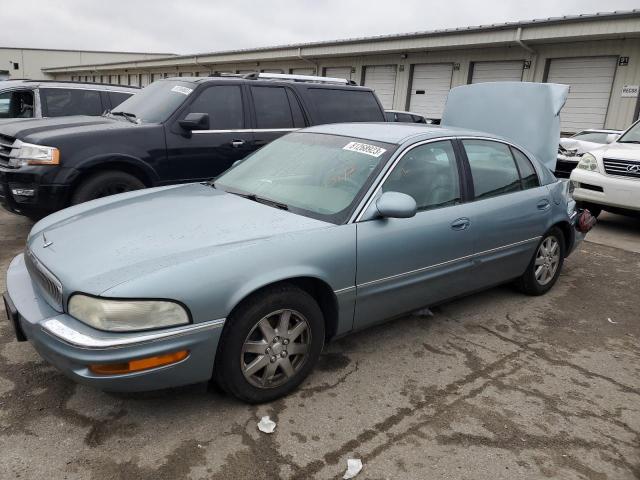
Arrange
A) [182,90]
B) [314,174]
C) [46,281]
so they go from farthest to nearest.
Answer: [182,90] → [314,174] → [46,281]

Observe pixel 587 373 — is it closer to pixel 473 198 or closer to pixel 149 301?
pixel 473 198

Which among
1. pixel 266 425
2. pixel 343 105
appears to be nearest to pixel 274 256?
pixel 266 425

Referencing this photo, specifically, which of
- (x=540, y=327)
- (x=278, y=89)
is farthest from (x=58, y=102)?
(x=540, y=327)

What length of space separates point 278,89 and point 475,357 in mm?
4204

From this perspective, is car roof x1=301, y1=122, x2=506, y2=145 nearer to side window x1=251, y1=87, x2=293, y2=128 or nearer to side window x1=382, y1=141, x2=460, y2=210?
side window x1=382, y1=141, x2=460, y2=210

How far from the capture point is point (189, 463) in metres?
2.34

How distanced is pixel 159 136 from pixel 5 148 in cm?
167

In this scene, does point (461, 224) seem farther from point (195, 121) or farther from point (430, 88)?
point (430, 88)

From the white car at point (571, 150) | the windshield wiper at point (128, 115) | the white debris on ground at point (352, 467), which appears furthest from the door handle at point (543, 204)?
the white car at point (571, 150)

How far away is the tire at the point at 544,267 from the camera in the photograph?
459 cm

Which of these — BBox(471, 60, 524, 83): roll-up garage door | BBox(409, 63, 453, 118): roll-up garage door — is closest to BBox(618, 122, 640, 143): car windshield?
BBox(471, 60, 524, 83): roll-up garage door

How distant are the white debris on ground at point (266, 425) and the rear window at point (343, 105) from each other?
4.59 meters

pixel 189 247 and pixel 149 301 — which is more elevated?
pixel 189 247

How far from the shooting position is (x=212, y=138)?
5.77m
